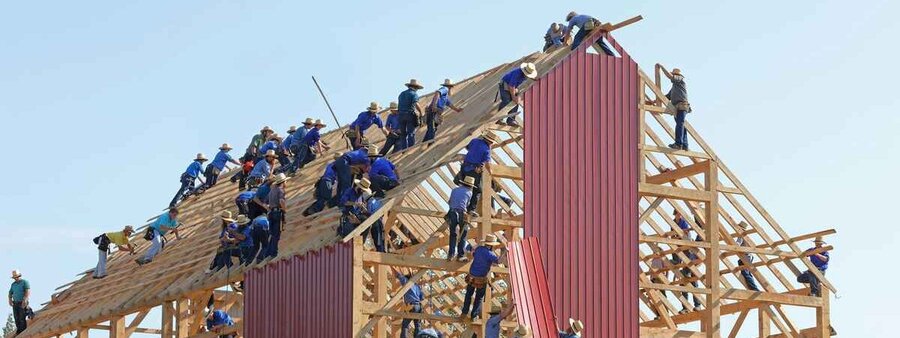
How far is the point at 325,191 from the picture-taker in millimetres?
33750

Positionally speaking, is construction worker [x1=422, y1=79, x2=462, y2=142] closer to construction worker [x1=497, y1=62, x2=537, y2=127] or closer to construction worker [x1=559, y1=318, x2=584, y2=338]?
construction worker [x1=497, y1=62, x2=537, y2=127]

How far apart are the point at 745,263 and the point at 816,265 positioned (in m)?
1.18

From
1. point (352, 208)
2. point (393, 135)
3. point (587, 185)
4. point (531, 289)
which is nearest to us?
point (531, 289)

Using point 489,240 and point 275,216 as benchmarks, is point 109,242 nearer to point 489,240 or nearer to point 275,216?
point 275,216

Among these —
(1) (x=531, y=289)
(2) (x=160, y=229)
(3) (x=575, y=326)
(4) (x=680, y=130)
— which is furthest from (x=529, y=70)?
(2) (x=160, y=229)

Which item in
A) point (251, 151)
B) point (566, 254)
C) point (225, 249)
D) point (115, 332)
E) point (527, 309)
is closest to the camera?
point (527, 309)

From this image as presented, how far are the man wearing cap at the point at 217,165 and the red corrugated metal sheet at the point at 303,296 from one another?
11.1 metres

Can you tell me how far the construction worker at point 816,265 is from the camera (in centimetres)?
3462

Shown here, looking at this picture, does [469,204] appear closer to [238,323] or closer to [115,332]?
[238,323]

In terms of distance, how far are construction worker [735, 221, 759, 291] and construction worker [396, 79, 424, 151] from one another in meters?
5.77

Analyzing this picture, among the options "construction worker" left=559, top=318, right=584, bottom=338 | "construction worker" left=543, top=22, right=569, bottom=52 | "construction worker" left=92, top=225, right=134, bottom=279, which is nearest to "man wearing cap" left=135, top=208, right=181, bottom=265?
"construction worker" left=92, top=225, right=134, bottom=279

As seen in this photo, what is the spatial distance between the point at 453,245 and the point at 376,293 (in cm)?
162

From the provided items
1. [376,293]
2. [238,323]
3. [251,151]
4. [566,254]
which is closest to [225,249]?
[238,323]

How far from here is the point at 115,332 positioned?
124ft
